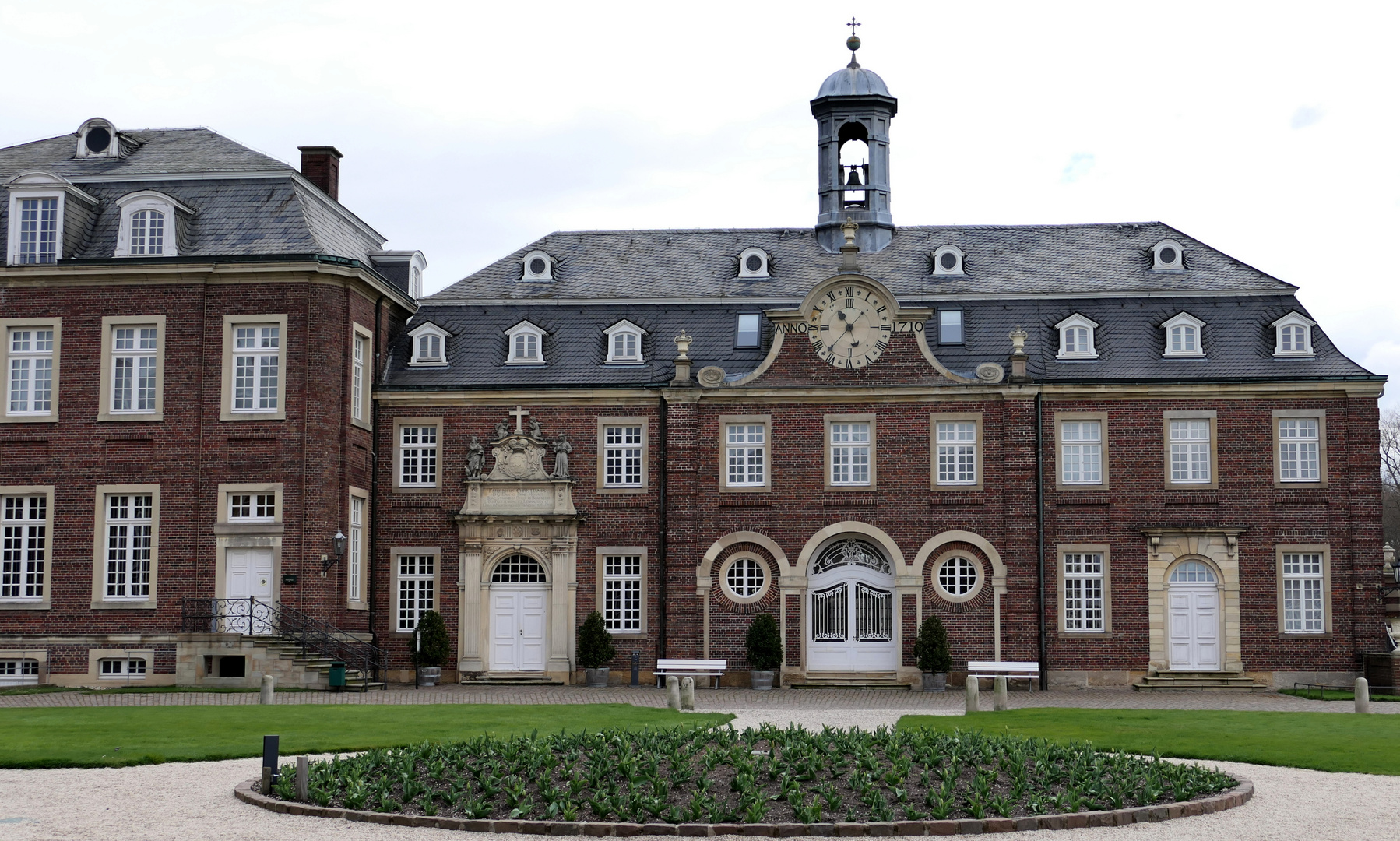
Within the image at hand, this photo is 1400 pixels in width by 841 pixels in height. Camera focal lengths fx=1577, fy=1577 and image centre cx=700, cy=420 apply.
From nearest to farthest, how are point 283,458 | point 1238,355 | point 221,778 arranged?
point 221,778 < point 283,458 < point 1238,355

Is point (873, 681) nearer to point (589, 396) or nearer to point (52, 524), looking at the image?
point (589, 396)

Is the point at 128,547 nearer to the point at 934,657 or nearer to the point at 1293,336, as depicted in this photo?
the point at 934,657

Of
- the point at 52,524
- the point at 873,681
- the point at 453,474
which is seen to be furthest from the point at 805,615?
the point at 52,524

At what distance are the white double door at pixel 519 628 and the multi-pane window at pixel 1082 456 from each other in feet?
37.2

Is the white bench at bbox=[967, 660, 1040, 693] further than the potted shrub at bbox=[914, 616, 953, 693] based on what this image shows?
No

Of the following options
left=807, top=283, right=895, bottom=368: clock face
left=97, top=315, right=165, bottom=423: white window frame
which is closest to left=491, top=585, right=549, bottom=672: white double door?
left=97, top=315, right=165, bottom=423: white window frame

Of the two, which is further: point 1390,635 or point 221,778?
point 1390,635

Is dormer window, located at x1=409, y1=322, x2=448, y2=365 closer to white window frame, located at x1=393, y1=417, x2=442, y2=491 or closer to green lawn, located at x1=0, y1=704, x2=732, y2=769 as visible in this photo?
white window frame, located at x1=393, y1=417, x2=442, y2=491

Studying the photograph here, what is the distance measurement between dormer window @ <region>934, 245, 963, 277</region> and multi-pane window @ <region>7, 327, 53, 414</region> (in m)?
19.1

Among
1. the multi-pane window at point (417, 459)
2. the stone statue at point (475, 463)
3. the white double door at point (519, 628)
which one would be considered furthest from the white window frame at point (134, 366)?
the white double door at point (519, 628)

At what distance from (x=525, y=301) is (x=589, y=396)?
3.18 meters

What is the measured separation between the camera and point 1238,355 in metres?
33.6

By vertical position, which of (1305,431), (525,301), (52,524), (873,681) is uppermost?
(525,301)

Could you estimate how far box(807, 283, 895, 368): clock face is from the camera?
3328 centimetres
